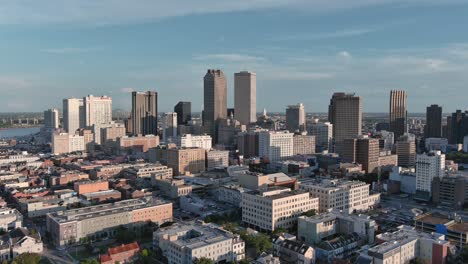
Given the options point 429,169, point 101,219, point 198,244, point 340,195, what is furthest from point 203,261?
point 429,169

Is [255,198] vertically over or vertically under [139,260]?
over

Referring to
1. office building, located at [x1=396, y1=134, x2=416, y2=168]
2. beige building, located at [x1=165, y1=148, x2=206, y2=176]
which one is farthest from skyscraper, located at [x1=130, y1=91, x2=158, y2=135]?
office building, located at [x1=396, y1=134, x2=416, y2=168]

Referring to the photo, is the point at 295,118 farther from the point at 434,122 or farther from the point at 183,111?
the point at 183,111

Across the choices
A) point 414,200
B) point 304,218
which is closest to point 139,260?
point 304,218

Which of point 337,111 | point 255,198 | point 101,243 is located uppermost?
point 337,111

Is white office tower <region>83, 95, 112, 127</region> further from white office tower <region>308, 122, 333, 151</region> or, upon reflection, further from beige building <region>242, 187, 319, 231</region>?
beige building <region>242, 187, 319, 231</region>

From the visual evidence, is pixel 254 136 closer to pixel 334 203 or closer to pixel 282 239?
pixel 334 203
